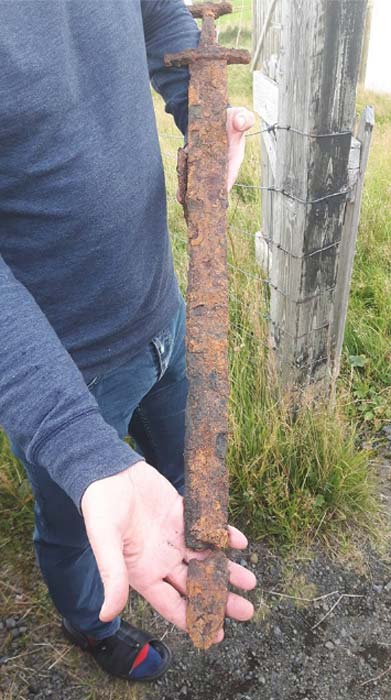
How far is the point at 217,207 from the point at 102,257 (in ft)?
1.04

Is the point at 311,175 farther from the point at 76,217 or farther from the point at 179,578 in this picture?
the point at 179,578

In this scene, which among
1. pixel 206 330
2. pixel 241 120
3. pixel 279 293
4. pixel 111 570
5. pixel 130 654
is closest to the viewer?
pixel 111 570

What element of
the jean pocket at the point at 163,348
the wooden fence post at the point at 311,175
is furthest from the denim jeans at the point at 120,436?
the wooden fence post at the point at 311,175

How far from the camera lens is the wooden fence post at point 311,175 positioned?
72.5 inches

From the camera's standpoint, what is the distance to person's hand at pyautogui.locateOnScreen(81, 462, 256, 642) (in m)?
0.88

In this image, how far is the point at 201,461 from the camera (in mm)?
1134

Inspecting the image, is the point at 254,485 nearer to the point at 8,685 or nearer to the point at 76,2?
the point at 8,685

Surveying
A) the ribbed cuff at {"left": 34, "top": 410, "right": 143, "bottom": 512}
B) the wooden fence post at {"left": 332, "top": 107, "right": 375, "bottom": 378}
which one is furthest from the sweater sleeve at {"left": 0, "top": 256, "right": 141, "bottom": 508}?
the wooden fence post at {"left": 332, "top": 107, "right": 375, "bottom": 378}

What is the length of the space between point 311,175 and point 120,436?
1197 millimetres

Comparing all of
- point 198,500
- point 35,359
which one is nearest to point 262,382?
point 198,500

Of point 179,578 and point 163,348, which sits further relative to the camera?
point 163,348

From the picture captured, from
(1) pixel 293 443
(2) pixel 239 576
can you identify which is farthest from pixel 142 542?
(1) pixel 293 443

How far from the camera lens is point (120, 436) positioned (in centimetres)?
168

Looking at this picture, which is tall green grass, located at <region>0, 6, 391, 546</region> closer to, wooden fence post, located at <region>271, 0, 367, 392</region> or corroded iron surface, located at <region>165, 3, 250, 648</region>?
wooden fence post, located at <region>271, 0, 367, 392</region>
